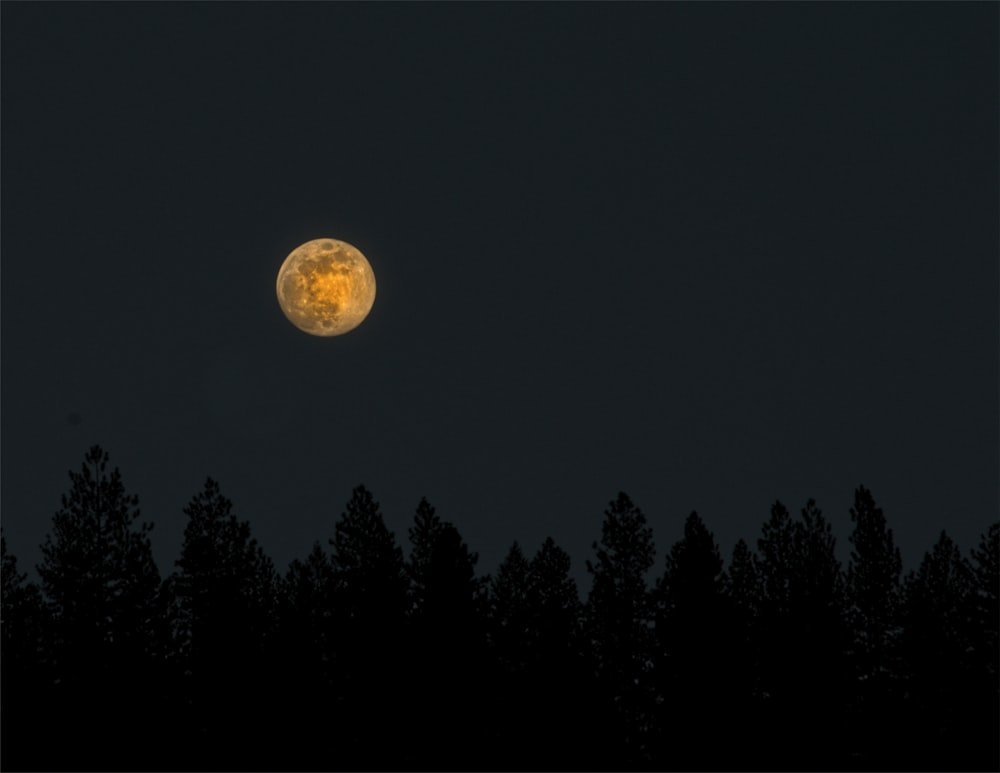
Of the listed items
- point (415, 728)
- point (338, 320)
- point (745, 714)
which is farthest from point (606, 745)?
point (338, 320)

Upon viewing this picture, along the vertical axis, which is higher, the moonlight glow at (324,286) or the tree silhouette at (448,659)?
the moonlight glow at (324,286)

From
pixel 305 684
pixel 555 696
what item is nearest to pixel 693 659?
pixel 555 696

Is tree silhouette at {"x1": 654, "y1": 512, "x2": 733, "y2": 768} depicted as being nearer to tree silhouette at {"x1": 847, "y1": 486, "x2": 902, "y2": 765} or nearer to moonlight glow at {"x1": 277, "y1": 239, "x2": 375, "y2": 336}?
tree silhouette at {"x1": 847, "y1": 486, "x2": 902, "y2": 765}

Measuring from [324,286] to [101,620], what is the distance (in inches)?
1103

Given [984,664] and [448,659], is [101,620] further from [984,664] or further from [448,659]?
[984,664]

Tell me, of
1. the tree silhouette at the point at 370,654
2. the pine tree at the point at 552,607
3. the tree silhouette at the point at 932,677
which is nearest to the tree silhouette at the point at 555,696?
the pine tree at the point at 552,607

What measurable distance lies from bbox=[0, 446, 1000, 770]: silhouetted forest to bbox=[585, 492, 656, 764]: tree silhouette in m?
0.10

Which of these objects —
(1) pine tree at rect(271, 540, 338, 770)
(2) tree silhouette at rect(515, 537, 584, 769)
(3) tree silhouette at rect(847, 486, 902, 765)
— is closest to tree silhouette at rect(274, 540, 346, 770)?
(1) pine tree at rect(271, 540, 338, 770)

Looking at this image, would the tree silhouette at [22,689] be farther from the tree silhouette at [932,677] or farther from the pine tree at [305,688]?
the tree silhouette at [932,677]

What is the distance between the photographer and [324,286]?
2680 inches

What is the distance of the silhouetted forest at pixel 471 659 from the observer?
142 ft

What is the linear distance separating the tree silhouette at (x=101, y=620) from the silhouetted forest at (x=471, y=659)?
0.23ft

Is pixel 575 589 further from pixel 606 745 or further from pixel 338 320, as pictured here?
pixel 338 320

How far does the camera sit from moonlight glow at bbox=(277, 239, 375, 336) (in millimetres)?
67938
